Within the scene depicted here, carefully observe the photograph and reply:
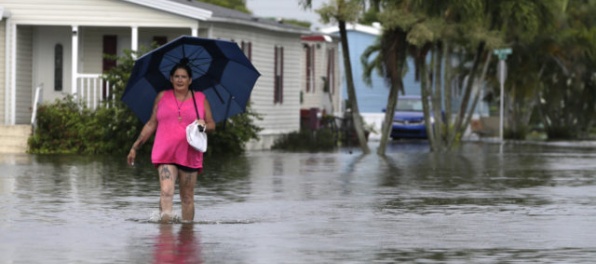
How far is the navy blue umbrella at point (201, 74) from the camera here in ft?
50.9

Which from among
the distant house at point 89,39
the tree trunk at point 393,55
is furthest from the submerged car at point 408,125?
the tree trunk at point 393,55

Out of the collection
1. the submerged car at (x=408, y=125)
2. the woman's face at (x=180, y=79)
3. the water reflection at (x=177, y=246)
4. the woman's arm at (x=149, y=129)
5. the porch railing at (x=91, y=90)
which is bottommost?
the submerged car at (x=408, y=125)

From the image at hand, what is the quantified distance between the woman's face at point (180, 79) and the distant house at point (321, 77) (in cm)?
3351

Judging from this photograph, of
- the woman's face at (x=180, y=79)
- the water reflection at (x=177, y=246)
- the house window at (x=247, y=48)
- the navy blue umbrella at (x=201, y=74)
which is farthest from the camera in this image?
the house window at (x=247, y=48)

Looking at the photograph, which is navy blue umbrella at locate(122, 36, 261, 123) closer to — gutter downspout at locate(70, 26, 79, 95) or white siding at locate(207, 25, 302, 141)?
gutter downspout at locate(70, 26, 79, 95)

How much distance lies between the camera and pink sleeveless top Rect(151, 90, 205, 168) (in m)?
14.8

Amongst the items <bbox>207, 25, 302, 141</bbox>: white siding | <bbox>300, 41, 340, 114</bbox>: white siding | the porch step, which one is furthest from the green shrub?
the porch step

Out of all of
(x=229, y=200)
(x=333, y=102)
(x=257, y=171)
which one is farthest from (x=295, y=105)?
(x=229, y=200)

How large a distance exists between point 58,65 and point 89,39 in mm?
995

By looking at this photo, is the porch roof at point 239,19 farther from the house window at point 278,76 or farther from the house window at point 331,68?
the house window at point 331,68

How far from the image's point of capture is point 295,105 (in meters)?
46.2

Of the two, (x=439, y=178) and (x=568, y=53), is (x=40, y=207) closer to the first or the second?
(x=439, y=178)

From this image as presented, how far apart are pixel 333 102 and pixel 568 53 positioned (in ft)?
34.1

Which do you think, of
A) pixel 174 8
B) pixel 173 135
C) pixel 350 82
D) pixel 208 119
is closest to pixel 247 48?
pixel 350 82
